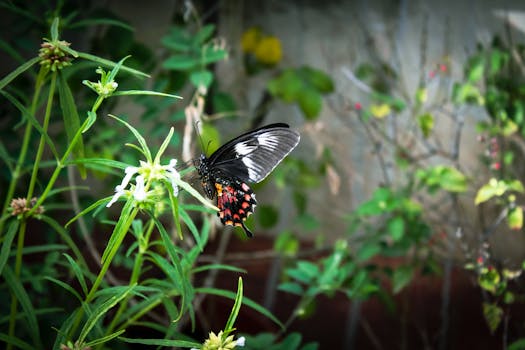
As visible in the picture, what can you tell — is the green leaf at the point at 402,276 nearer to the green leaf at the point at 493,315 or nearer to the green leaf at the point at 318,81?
the green leaf at the point at 493,315

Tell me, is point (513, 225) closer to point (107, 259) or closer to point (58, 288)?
point (107, 259)

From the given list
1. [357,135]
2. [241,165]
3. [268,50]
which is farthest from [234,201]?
[357,135]

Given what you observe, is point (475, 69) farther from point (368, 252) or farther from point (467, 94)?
point (368, 252)

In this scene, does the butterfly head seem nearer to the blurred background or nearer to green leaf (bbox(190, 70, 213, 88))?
the blurred background

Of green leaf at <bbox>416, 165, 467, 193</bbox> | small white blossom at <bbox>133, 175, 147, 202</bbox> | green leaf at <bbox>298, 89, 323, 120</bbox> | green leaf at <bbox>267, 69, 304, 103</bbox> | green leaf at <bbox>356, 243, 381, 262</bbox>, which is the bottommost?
small white blossom at <bbox>133, 175, 147, 202</bbox>

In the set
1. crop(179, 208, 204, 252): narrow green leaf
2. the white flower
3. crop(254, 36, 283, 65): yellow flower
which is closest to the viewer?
the white flower

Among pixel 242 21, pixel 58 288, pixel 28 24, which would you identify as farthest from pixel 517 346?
pixel 242 21

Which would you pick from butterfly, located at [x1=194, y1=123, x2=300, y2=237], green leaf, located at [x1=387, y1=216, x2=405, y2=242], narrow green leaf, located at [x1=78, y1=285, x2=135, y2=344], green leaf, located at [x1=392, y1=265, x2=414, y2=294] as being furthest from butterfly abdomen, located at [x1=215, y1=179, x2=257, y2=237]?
green leaf, located at [x1=392, y1=265, x2=414, y2=294]
